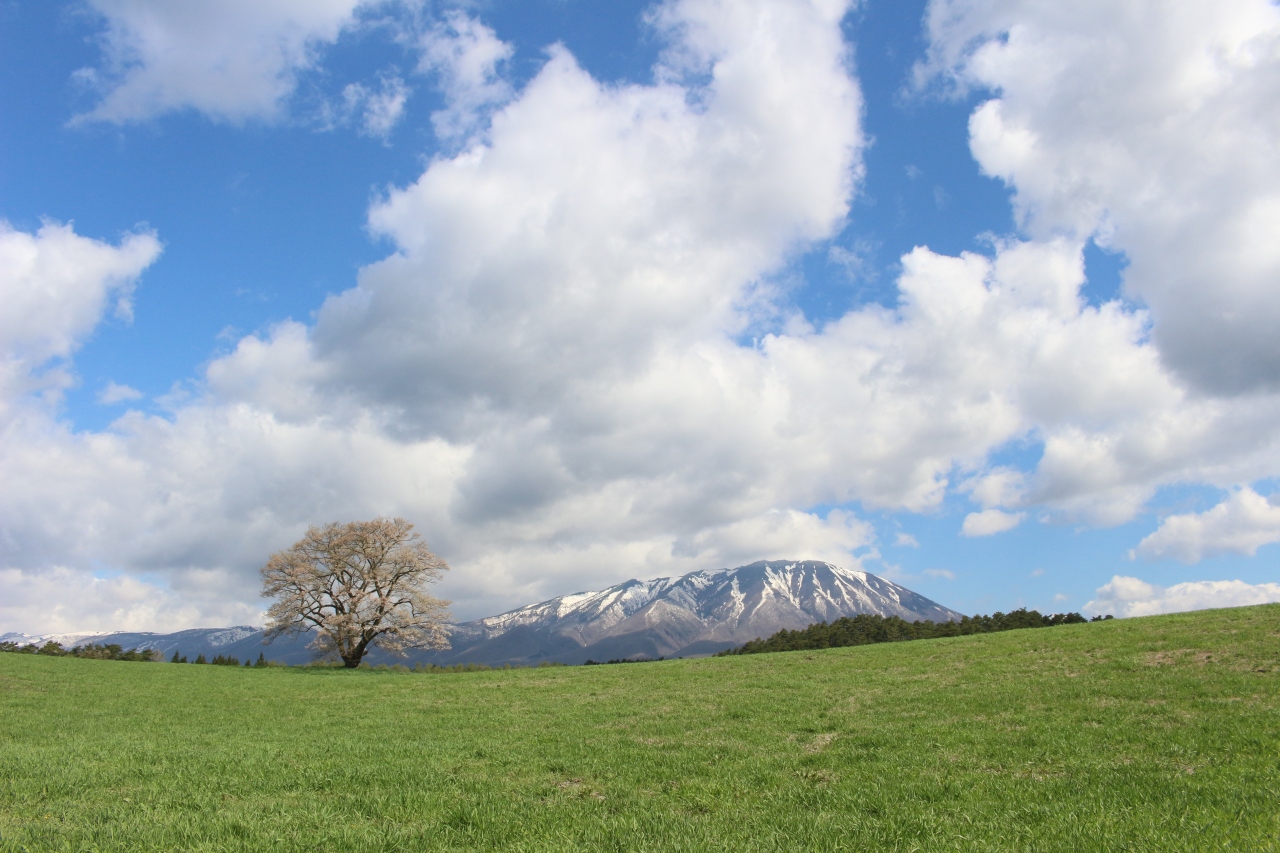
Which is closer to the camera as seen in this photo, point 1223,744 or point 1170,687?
point 1223,744

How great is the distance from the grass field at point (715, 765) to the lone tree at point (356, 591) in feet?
102

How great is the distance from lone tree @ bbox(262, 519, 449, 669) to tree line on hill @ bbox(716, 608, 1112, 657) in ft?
141

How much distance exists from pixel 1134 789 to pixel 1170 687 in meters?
15.3

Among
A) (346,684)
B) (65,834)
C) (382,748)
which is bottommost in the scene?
(346,684)

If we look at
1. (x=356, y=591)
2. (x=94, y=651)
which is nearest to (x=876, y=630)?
(x=356, y=591)

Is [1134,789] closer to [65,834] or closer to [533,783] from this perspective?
[533,783]

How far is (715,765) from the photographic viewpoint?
1490cm

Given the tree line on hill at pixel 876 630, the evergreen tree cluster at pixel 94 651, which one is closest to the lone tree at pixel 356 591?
the evergreen tree cluster at pixel 94 651

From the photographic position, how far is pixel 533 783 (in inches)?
539

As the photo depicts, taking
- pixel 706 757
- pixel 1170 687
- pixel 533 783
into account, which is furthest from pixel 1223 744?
pixel 533 783

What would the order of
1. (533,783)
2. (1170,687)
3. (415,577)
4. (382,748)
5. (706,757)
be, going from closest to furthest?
(533,783)
(706,757)
(382,748)
(1170,687)
(415,577)

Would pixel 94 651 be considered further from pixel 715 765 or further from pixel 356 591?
pixel 715 765

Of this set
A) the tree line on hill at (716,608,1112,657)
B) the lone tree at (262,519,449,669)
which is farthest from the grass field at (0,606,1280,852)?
the tree line on hill at (716,608,1112,657)

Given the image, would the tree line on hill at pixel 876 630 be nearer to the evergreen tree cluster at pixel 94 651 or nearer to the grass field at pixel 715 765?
the grass field at pixel 715 765
